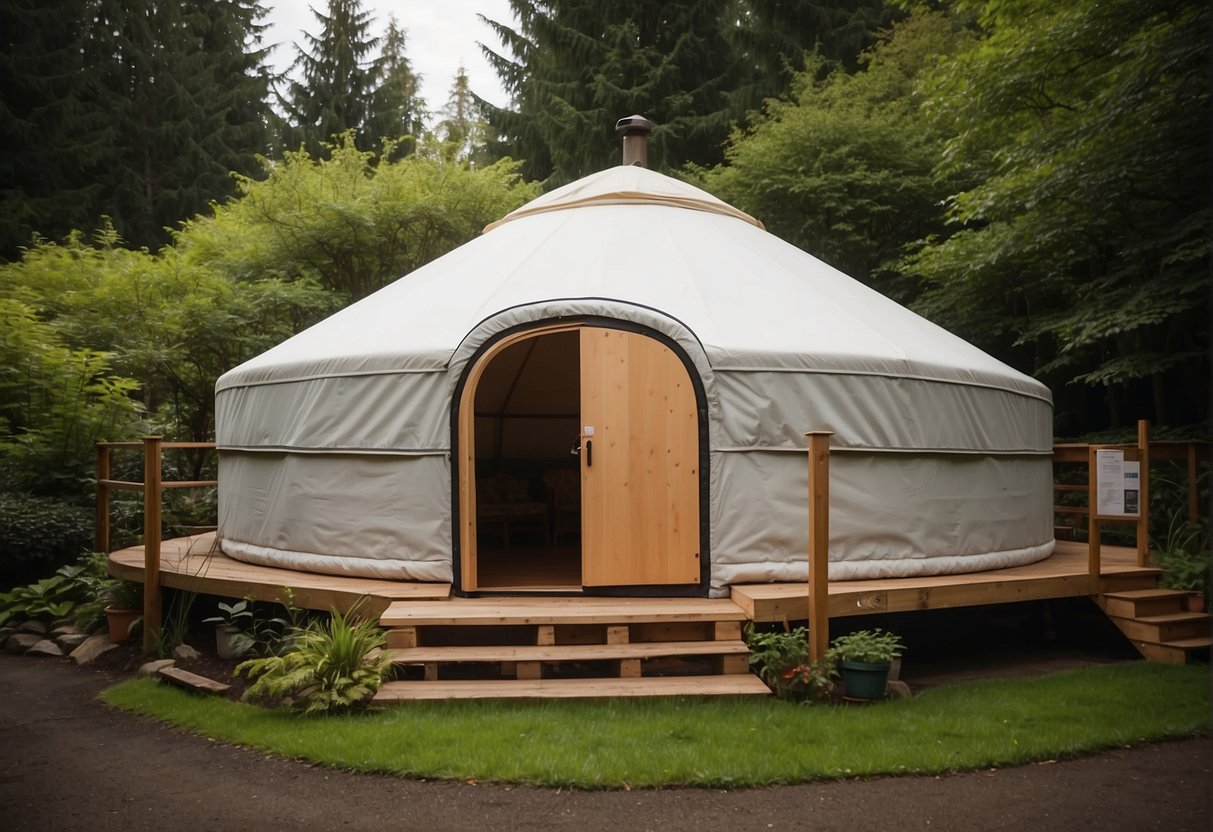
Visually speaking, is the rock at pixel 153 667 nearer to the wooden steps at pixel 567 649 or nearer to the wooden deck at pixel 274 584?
the wooden deck at pixel 274 584

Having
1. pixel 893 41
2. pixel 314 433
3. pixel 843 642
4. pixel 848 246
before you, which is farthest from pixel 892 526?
pixel 893 41

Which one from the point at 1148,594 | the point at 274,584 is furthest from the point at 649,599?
the point at 1148,594

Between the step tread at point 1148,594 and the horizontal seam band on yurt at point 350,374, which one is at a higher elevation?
the horizontal seam band on yurt at point 350,374

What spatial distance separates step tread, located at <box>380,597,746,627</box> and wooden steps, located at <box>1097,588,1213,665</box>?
2.34 meters

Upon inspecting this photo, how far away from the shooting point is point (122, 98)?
49.6 ft

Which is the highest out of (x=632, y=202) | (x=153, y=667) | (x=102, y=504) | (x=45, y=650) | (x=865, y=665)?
(x=632, y=202)

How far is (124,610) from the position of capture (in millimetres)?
5570

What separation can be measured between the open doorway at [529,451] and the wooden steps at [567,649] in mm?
2467

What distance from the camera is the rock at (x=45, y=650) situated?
5547 millimetres

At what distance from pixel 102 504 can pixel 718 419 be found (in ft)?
15.3

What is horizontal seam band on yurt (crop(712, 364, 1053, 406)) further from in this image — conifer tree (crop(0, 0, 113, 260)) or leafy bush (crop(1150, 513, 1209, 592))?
conifer tree (crop(0, 0, 113, 260))

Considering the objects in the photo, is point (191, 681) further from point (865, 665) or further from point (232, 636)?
point (865, 665)

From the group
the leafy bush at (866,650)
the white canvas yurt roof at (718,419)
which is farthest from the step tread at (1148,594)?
the leafy bush at (866,650)

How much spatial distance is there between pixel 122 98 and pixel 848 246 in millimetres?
12385
